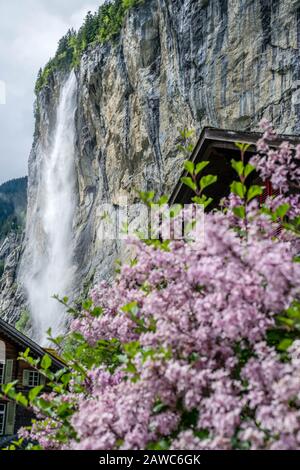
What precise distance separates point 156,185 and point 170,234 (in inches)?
1888

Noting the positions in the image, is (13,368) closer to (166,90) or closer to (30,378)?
(30,378)

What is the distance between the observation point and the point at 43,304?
2997 inches

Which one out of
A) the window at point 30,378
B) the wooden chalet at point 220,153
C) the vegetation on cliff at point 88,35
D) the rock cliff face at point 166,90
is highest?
the vegetation on cliff at point 88,35

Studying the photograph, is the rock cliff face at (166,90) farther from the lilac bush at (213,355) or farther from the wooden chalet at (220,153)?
the lilac bush at (213,355)

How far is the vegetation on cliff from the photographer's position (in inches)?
2502

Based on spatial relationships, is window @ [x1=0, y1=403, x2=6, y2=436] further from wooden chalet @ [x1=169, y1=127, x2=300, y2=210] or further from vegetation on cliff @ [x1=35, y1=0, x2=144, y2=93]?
vegetation on cliff @ [x1=35, y1=0, x2=144, y2=93]

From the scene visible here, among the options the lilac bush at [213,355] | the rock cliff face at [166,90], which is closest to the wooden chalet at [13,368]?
the rock cliff face at [166,90]

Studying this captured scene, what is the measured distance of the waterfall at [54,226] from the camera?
72.9 meters

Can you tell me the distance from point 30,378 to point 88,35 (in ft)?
195

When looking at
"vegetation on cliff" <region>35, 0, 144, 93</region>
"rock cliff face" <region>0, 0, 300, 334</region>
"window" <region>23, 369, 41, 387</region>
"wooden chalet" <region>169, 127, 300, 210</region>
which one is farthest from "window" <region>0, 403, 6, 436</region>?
"vegetation on cliff" <region>35, 0, 144, 93</region>

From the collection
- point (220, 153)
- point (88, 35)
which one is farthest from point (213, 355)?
point (88, 35)

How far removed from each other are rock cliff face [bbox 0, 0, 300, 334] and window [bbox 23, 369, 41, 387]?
1562 cm

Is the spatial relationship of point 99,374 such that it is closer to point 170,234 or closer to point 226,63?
point 170,234

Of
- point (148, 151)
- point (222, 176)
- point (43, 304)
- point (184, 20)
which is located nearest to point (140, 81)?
point (148, 151)
